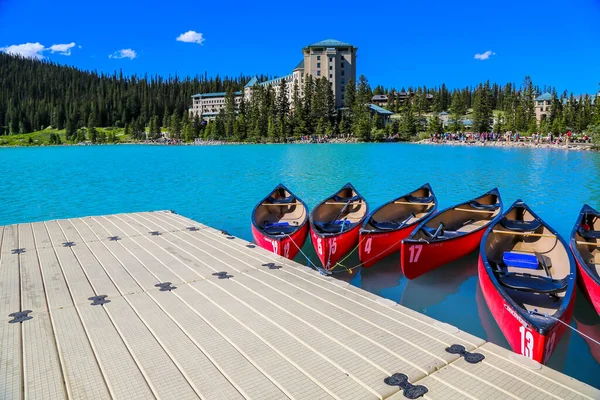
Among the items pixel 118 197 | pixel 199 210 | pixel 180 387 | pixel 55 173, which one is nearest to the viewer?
pixel 180 387

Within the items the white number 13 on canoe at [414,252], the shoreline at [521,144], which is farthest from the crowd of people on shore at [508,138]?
the white number 13 on canoe at [414,252]

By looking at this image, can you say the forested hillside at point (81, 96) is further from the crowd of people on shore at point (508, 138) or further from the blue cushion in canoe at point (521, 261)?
the blue cushion in canoe at point (521, 261)

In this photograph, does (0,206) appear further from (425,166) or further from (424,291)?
(425,166)

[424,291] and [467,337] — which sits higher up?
[467,337]

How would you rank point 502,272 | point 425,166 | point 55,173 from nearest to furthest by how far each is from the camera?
point 502,272 < point 55,173 < point 425,166

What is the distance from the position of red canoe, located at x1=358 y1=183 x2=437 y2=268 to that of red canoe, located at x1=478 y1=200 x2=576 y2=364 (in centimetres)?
203

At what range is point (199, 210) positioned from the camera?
19.0 meters

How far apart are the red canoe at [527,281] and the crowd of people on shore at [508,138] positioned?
212 feet

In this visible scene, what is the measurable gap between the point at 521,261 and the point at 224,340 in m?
5.85

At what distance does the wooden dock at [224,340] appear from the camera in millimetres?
3348

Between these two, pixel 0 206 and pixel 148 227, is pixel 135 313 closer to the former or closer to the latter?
pixel 148 227

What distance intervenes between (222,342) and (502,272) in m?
5.41

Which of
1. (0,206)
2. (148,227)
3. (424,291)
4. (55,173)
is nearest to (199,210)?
(148,227)

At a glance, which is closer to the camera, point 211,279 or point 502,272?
point 211,279
